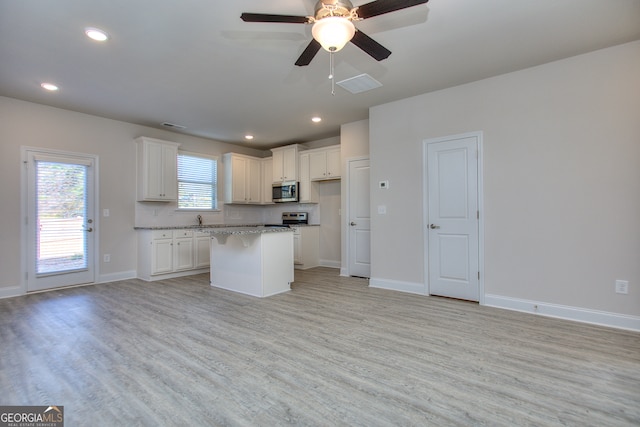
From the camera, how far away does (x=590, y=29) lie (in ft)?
8.77

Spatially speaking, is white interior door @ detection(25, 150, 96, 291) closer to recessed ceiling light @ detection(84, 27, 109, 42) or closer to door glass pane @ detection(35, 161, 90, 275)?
door glass pane @ detection(35, 161, 90, 275)

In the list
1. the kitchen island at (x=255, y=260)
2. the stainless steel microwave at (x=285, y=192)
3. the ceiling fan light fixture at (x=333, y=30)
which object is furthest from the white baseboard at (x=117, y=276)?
the ceiling fan light fixture at (x=333, y=30)

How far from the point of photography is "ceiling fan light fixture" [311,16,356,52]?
2006 millimetres

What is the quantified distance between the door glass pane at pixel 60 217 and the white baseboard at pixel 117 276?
0.35 metres

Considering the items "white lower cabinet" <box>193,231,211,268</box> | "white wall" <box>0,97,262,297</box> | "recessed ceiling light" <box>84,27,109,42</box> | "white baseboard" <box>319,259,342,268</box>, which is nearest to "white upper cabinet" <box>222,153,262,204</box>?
"white wall" <box>0,97,262,297</box>

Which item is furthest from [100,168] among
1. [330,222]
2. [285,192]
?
[330,222]

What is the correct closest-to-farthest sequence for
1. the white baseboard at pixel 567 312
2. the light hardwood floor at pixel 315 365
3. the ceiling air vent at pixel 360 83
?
the light hardwood floor at pixel 315 365
the white baseboard at pixel 567 312
the ceiling air vent at pixel 360 83

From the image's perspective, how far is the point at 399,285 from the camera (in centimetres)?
435

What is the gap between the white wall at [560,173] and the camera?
2.94 meters

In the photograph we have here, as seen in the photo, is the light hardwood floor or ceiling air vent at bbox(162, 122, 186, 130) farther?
ceiling air vent at bbox(162, 122, 186, 130)

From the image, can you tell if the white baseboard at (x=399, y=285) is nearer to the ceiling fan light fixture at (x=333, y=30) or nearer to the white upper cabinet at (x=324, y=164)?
the white upper cabinet at (x=324, y=164)

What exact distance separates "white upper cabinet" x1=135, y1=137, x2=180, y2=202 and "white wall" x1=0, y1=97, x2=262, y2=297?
0.17m

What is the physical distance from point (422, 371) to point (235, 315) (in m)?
2.04

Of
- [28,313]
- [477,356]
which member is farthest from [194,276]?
[477,356]
